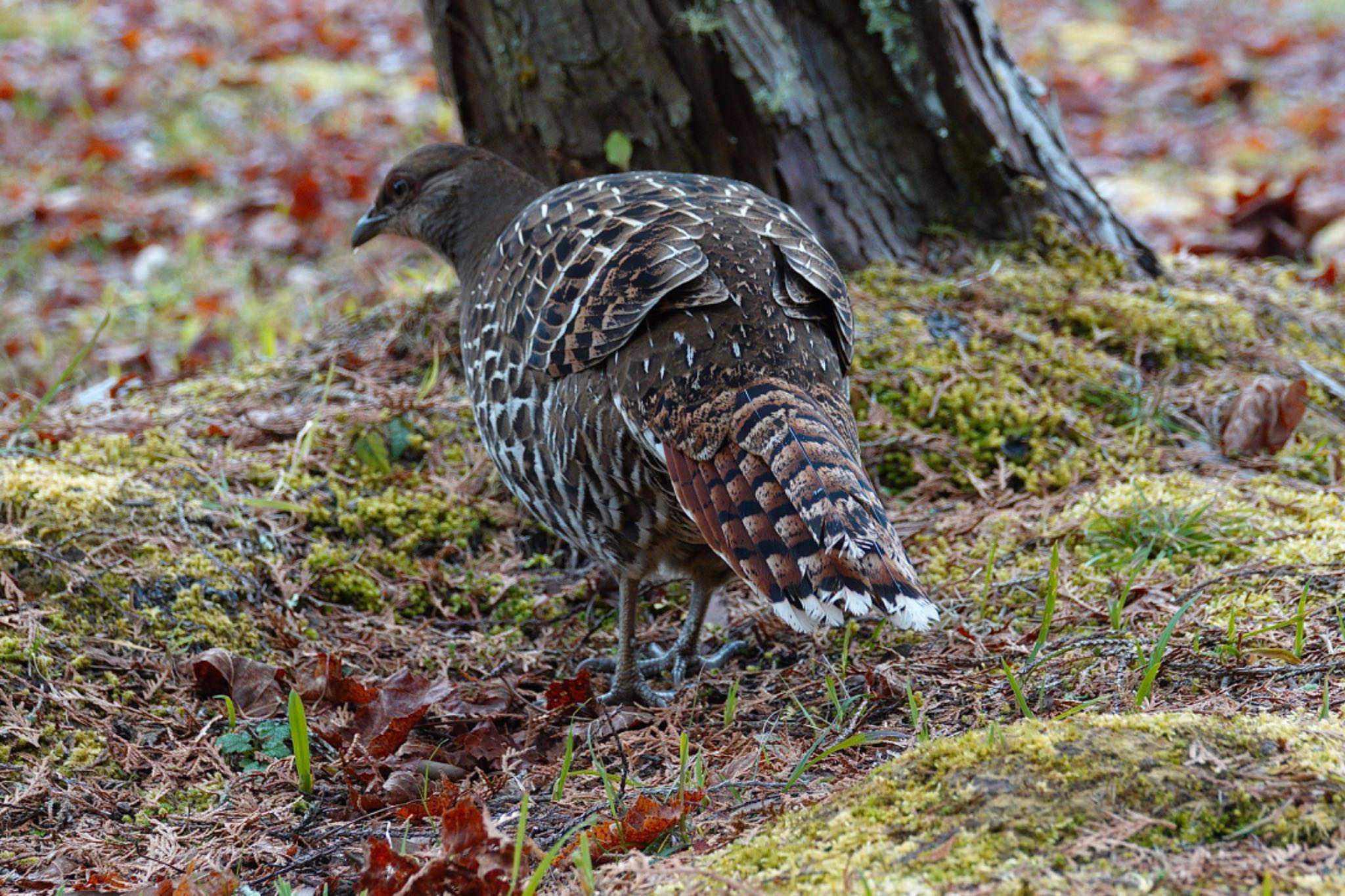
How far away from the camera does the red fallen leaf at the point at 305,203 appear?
8547 millimetres

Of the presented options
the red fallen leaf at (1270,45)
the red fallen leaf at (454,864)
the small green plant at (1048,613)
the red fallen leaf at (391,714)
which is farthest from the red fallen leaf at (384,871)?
the red fallen leaf at (1270,45)

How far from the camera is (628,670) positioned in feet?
11.6

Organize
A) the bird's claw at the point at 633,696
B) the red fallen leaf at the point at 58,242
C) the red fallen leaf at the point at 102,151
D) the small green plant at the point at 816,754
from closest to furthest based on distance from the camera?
the small green plant at the point at 816,754 → the bird's claw at the point at 633,696 → the red fallen leaf at the point at 58,242 → the red fallen leaf at the point at 102,151

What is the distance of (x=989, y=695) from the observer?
9.27 ft

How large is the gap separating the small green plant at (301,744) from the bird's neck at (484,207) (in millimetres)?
2033

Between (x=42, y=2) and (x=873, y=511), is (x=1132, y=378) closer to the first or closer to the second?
(x=873, y=511)

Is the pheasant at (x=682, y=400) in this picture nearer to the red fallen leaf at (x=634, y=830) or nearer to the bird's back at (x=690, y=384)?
the bird's back at (x=690, y=384)

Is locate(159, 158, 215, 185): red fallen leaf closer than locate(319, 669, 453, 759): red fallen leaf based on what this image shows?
No

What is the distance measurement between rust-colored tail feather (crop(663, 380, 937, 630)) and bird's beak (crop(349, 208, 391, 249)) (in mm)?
2455

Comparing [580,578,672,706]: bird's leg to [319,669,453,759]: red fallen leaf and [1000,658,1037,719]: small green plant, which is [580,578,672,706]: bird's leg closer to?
[319,669,453,759]: red fallen leaf

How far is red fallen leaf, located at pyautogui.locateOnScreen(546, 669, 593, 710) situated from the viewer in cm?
336

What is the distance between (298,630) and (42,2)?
11.3 meters

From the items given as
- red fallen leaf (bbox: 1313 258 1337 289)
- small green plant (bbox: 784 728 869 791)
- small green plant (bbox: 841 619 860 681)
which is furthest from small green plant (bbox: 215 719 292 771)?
red fallen leaf (bbox: 1313 258 1337 289)

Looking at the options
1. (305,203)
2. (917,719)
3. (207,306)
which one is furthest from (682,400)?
(305,203)
